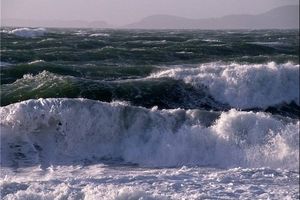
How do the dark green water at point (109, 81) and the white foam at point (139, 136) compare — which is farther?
the dark green water at point (109, 81)

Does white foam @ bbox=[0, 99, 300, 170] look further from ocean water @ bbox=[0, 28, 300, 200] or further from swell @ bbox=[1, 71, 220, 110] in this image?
swell @ bbox=[1, 71, 220, 110]

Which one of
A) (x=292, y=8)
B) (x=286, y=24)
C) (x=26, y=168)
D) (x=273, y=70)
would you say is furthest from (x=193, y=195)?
(x=286, y=24)

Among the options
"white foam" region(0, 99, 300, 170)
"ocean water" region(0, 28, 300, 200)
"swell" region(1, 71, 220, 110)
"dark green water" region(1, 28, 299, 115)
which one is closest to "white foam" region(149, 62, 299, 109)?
"ocean water" region(0, 28, 300, 200)

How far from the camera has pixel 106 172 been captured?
29.4 feet

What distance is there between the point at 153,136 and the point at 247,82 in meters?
7.59

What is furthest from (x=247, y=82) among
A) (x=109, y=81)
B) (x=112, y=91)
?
(x=112, y=91)

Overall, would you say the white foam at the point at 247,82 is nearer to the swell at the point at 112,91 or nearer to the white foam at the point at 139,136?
the swell at the point at 112,91

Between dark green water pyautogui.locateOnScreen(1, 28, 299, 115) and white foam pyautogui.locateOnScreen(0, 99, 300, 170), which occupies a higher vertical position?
dark green water pyautogui.locateOnScreen(1, 28, 299, 115)

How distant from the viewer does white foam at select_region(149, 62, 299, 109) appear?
17.0 metres

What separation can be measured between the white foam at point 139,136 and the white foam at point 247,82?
507 centimetres

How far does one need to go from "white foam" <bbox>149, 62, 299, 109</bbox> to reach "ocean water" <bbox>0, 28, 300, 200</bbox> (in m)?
0.04

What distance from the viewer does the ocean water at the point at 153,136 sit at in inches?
308

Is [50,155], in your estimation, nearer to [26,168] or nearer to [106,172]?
[26,168]

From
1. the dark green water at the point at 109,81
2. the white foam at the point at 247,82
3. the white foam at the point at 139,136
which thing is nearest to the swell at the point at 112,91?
the dark green water at the point at 109,81
